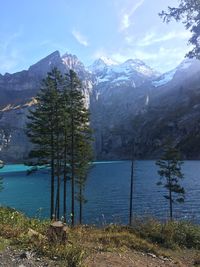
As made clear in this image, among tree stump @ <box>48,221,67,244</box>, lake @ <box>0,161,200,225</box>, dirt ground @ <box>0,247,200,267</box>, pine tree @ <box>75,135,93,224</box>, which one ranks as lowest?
lake @ <box>0,161,200,225</box>

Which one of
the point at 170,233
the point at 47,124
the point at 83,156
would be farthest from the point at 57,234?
the point at 83,156

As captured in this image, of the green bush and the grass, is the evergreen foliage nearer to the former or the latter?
the green bush

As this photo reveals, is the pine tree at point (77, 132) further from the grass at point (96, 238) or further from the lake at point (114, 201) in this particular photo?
the grass at point (96, 238)

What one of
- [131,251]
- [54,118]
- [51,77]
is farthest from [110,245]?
[51,77]

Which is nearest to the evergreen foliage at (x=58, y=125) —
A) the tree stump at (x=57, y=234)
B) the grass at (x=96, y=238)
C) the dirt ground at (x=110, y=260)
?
the grass at (x=96, y=238)

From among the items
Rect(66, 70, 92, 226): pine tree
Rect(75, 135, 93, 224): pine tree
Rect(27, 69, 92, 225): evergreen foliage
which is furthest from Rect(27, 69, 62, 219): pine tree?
Rect(75, 135, 93, 224): pine tree

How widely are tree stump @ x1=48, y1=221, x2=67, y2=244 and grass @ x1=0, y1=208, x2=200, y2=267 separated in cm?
18

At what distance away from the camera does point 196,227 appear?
17094 mm

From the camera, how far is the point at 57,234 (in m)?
11.8

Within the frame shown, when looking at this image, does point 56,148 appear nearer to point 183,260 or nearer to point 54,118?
point 54,118

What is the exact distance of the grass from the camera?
35.8ft

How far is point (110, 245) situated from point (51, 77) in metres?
36.1

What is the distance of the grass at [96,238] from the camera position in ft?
35.8

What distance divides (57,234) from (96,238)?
315cm
